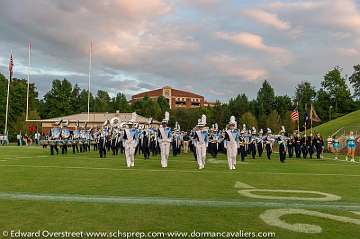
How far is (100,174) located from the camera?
54.7 ft

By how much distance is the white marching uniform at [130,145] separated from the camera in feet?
69.2

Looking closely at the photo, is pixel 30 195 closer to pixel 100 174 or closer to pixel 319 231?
pixel 100 174

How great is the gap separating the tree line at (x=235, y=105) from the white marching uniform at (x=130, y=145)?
70.2 meters

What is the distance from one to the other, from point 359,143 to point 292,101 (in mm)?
75450

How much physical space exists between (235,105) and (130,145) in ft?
290

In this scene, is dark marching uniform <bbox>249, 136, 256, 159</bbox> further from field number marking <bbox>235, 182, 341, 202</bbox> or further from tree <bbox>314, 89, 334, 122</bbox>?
tree <bbox>314, 89, 334, 122</bbox>

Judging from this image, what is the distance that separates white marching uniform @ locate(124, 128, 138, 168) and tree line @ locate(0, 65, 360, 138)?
70239 millimetres

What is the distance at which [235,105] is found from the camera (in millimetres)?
108562

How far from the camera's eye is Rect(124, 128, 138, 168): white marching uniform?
21.1m

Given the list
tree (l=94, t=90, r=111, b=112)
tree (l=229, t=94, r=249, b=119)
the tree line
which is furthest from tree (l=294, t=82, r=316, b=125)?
tree (l=94, t=90, r=111, b=112)

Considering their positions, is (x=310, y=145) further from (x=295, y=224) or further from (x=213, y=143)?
(x=295, y=224)

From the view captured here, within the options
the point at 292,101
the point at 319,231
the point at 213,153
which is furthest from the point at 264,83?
the point at 319,231

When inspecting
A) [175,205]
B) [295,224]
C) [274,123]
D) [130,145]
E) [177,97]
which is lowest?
[295,224]

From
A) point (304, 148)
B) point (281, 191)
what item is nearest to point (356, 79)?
point (304, 148)
